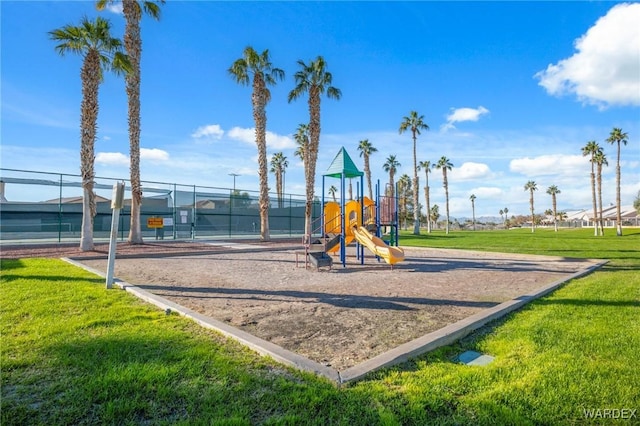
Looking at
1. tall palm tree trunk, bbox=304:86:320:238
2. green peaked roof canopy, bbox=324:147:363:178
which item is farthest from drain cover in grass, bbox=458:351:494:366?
tall palm tree trunk, bbox=304:86:320:238

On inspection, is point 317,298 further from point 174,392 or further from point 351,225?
point 351,225

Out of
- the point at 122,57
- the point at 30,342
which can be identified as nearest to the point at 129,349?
the point at 30,342

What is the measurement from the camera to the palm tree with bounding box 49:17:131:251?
45.8 feet

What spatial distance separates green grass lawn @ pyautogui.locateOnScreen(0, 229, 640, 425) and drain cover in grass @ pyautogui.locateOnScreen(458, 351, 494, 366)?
0.09 m

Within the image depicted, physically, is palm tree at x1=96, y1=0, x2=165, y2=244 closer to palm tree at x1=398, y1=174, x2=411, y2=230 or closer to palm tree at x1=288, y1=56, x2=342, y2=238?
palm tree at x1=288, y1=56, x2=342, y2=238

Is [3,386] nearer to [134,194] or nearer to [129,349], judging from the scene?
[129,349]

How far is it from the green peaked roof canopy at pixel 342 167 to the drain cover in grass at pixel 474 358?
347 inches

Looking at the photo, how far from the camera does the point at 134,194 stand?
56.3 feet

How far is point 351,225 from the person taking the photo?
12.9 metres

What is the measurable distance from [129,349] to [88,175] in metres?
13.4

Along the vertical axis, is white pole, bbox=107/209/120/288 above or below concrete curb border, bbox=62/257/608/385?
above

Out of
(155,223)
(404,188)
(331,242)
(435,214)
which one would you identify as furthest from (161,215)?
(435,214)

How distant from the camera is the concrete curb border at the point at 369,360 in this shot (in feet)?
10.5

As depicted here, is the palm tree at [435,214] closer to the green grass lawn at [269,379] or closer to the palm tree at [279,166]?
the palm tree at [279,166]
